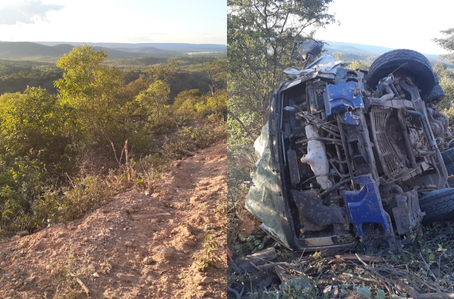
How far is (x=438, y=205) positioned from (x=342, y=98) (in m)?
1.36

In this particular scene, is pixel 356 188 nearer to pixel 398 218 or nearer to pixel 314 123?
pixel 398 218

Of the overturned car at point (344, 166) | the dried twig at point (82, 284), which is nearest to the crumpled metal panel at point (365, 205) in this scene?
the overturned car at point (344, 166)

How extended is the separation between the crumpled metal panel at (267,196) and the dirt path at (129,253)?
17.8 inches

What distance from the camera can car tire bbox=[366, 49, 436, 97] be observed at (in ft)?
13.4

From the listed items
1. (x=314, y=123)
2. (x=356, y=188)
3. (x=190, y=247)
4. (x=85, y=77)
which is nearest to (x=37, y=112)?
(x=85, y=77)

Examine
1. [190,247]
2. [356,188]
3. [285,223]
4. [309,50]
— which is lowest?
[190,247]

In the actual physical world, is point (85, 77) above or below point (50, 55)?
below

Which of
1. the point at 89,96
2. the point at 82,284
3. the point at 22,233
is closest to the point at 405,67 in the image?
the point at 82,284

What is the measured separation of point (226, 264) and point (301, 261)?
0.65m

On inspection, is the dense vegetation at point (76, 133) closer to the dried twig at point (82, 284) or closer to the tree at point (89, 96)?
the tree at point (89, 96)

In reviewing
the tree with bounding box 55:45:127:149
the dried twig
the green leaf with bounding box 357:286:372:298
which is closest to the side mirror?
the green leaf with bounding box 357:286:372:298

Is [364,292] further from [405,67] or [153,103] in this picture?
[153,103]

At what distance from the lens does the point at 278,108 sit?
3.67 meters

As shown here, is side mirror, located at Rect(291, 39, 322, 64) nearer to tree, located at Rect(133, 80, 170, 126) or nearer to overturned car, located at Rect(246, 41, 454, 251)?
overturned car, located at Rect(246, 41, 454, 251)
